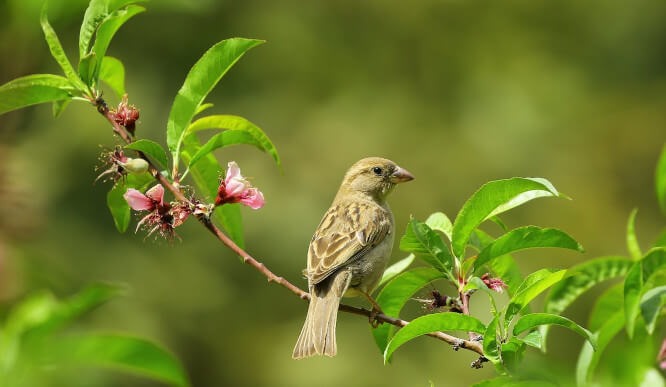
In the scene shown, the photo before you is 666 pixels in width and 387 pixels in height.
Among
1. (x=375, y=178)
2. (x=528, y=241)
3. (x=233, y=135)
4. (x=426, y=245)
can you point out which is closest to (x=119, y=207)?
(x=233, y=135)

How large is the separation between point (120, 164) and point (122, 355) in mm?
1237

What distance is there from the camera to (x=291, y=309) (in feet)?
47.6

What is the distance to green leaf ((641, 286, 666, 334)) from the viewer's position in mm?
2896

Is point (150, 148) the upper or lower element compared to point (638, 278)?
upper

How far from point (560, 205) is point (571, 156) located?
146cm

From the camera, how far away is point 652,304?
9.62 feet

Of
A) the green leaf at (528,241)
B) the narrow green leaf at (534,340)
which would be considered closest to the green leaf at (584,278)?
the green leaf at (528,241)

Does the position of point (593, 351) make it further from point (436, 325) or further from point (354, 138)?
point (354, 138)

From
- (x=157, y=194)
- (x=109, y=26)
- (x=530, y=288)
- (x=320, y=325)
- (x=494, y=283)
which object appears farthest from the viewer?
(x=320, y=325)

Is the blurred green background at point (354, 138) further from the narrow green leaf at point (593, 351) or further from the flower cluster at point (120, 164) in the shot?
the flower cluster at point (120, 164)

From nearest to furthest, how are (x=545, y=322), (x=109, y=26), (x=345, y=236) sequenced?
(x=545, y=322) < (x=109, y=26) < (x=345, y=236)

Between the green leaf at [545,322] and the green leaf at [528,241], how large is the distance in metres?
0.34

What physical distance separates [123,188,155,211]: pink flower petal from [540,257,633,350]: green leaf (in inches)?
59.6

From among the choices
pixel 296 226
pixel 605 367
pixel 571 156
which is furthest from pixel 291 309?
pixel 605 367
